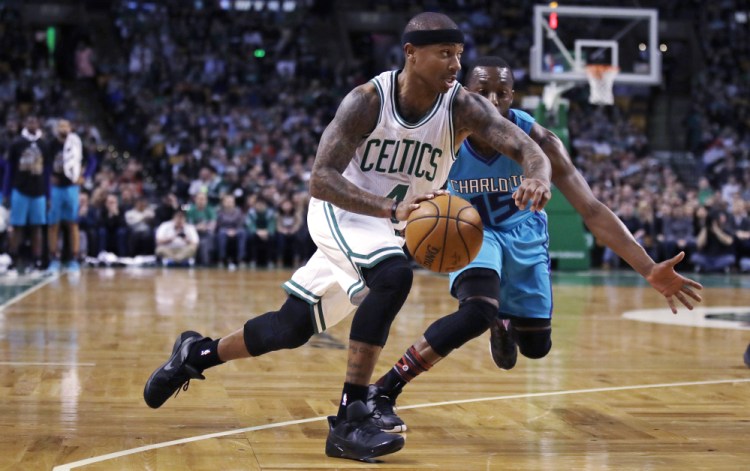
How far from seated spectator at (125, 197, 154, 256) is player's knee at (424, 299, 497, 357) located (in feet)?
46.1

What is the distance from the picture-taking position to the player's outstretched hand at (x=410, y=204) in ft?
13.2

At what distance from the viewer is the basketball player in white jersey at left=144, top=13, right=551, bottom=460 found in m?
4.28

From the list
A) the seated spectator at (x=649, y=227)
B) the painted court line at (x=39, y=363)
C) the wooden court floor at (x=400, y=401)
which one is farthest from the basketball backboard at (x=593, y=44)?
the painted court line at (x=39, y=363)

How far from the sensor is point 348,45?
29016mm

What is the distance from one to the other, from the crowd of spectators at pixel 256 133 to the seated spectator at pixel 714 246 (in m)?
0.02

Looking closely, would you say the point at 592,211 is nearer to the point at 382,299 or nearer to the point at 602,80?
the point at 382,299

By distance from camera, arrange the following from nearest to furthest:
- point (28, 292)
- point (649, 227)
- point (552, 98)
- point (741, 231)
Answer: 1. point (28, 292)
2. point (552, 98)
3. point (741, 231)
4. point (649, 227)

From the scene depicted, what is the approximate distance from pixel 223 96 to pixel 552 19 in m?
8.92

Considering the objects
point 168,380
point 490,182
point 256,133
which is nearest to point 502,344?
point 490,182

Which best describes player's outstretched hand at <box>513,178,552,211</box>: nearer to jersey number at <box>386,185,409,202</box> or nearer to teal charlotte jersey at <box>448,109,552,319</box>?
jersey number at <box>386,185,409,202</box>

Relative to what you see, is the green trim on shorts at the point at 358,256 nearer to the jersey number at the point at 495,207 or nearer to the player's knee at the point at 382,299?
the player's knee at the point at 382,299

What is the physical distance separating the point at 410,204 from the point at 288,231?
14865mm

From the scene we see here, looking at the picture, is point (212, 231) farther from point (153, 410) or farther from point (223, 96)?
point (153, 410)

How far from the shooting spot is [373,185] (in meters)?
4.60
